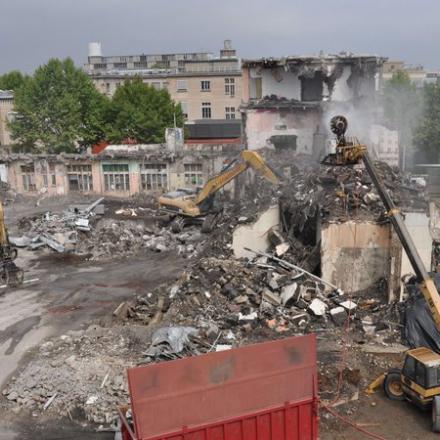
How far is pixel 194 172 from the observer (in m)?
36.5

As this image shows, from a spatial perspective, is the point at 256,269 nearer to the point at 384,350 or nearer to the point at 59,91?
the point at 384,350

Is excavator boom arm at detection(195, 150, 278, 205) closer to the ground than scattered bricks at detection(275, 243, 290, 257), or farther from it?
farther from it

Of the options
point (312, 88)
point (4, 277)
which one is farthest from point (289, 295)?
point (312, 88)

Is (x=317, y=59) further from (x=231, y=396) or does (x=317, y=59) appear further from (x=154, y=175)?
(x=231, y=396)

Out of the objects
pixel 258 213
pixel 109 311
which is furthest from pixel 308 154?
pixel 109 311

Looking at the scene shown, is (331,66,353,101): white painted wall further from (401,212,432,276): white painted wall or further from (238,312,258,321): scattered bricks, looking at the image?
(238,312,258,321): scattered bricks

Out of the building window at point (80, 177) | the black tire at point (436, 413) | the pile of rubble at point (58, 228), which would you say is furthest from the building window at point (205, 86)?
the black tire at point (436, 413)

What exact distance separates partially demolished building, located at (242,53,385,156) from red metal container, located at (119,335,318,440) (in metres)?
24.7

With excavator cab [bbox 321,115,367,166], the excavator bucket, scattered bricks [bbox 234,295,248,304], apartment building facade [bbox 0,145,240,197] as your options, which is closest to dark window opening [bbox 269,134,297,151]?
apartment building facade [bbox 0,145,240,197]

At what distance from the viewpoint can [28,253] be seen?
24797mm

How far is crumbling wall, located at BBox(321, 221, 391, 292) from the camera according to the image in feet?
54.7

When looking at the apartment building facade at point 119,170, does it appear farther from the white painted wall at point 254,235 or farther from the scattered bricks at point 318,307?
the scattered bricks at point 318,307

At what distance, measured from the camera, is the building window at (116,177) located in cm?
3734

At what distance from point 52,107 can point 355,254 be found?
30268mm
